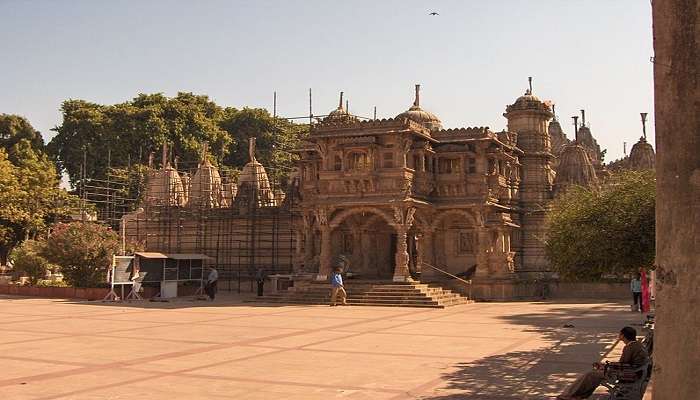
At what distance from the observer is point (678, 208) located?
4.60 metres

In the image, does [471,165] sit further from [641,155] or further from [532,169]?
[641,155]

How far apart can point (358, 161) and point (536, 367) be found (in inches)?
857

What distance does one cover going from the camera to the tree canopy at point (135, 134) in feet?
218

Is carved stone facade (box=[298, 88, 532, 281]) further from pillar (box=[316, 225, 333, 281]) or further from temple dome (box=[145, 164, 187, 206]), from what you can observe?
temple dome (box=[145, 164, 187, 206])

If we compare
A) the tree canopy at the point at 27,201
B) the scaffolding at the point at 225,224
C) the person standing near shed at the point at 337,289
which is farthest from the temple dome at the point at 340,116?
the tree canopy at the point at 27,201

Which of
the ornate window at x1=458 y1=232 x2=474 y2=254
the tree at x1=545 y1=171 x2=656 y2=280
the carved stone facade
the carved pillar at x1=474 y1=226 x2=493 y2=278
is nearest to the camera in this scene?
the tree at x1=545 y1=171 x2=656 y2=280

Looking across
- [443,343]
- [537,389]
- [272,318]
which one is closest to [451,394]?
[537,389]

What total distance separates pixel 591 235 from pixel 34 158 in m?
51.3

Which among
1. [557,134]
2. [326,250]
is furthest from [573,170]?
[557,134]

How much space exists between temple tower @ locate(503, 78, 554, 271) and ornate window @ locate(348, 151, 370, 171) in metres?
11.3

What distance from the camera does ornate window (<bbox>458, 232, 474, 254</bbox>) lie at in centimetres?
3847

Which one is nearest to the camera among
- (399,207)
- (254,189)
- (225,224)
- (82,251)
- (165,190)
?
(399,207)

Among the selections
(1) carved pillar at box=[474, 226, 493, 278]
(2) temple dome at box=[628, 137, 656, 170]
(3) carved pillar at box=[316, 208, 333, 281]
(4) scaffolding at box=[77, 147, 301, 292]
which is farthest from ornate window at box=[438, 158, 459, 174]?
(2) temple dome at box=[628, 137, 656, 170]

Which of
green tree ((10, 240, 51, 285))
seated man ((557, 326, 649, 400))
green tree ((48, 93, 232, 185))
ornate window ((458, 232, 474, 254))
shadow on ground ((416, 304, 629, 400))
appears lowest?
shadow on ground ((416, 304, 629, 400))
